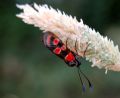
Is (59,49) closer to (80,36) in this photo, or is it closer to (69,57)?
(69,57)

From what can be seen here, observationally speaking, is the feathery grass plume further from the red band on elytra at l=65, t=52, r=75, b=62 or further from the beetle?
the red band on elytra at l=65, t=52, r=75, b=62

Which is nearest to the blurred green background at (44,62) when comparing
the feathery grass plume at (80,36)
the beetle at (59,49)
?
the beetle at (59,49)

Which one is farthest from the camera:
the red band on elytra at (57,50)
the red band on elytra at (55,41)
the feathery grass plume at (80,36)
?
the red band on elytra at (57,50)

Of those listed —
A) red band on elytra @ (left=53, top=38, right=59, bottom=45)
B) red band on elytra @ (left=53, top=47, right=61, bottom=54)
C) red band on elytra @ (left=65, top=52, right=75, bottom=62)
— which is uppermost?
red band on elytra @ (left=53, top=38, right=59, bottom=45)

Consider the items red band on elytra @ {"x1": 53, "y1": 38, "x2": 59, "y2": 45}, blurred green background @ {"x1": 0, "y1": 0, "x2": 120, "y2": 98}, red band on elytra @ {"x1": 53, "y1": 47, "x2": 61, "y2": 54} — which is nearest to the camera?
red band on elytra @ {"x1": 53, "y1": 38, "x2": 59, "y2": 45}

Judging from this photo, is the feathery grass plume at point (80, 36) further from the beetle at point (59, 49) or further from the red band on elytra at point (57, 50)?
the red band on elytra at point (57, 50)

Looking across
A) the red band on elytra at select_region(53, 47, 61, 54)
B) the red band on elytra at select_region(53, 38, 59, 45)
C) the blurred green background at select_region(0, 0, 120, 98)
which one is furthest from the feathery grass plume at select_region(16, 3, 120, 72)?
the blurred green background at select_region(0, 0, 120, 98)
